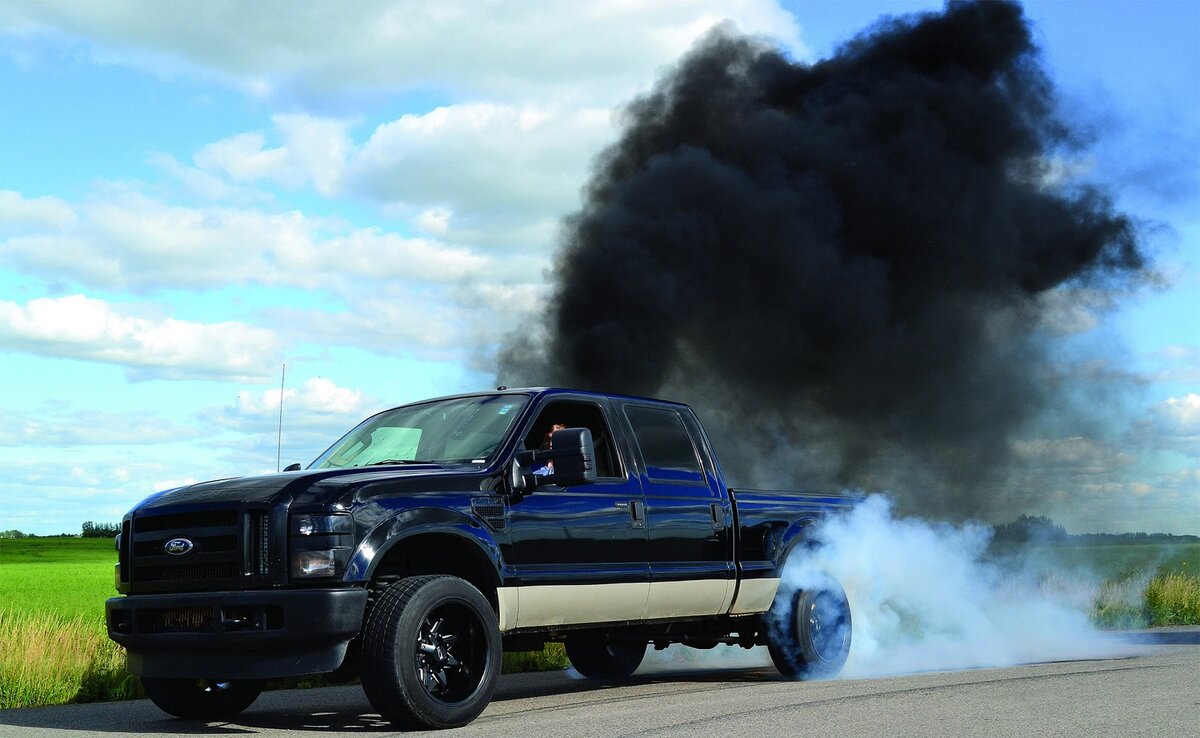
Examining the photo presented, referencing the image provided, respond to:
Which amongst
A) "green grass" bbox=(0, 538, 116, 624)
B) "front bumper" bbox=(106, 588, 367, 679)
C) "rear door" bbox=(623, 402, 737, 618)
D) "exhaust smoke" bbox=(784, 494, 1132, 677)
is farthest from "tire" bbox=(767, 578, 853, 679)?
"green grass" bbox=(0, 538, 116, 624)

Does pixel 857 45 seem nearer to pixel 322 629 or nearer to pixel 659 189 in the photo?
pixel 659 189

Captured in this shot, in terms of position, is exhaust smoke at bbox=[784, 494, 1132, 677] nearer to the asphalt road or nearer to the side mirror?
the asphalt road

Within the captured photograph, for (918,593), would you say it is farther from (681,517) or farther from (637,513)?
(637,513)

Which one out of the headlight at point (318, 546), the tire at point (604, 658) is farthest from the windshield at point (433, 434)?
the tire at point (604, 658)

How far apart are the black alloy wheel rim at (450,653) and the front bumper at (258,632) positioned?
45cm

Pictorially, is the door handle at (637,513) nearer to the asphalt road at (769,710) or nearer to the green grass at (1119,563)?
the asphalt road at (769,710)

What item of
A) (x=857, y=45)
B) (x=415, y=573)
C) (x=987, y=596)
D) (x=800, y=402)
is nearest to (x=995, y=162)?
(x=857, y=45)

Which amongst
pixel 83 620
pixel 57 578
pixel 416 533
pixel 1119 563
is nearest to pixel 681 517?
pixel 416 533

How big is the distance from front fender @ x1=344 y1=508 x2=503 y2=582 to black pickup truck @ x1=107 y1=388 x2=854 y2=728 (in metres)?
0.01

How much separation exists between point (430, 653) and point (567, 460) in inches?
52.8

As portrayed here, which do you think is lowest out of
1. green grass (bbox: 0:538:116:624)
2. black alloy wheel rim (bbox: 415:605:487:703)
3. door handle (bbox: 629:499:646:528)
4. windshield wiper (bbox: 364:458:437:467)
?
green grass (bbox: 0:538:116:624)

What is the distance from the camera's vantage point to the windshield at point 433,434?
826cm

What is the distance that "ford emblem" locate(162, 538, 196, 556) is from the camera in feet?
24.0

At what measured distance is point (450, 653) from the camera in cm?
739
